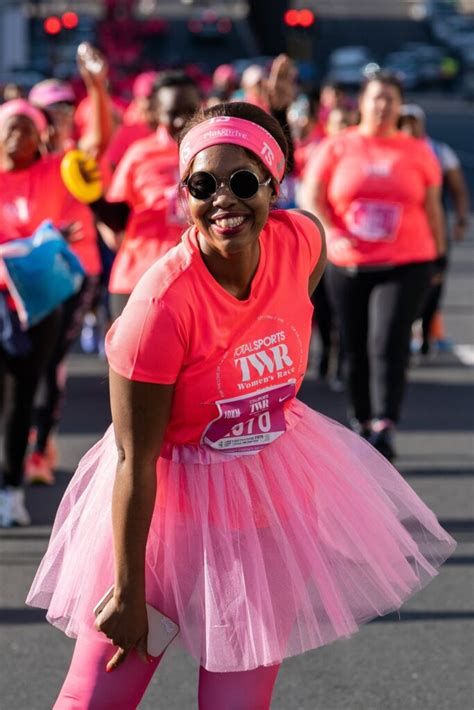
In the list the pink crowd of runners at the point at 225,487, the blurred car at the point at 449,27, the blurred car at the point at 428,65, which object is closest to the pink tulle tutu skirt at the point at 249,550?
the pink crowd of runners at the point at 225,487

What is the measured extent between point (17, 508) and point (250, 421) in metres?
3.63

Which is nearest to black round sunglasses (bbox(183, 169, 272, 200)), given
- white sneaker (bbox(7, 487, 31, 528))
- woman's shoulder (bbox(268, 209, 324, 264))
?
woman's shoulder (bbox(268, 209, 324, 264))

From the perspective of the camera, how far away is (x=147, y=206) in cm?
704

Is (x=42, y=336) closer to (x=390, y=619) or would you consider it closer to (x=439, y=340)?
(x=390, y=619)

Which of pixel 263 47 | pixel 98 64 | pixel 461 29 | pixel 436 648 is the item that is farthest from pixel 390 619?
pixel 461 29

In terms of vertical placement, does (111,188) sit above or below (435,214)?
above

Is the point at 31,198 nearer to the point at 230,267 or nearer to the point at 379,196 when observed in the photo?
the point at 379,196

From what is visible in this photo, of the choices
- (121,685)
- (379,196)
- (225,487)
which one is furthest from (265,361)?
(379,196)

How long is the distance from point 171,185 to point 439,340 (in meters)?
5.23

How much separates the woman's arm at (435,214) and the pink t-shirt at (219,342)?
4480mm

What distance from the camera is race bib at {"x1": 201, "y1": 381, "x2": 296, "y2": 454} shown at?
11.0 ft

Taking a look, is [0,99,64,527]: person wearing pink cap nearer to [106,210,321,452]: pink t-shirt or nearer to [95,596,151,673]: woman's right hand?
[106,210,321,452]: pink t-shirt

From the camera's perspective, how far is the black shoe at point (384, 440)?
786cm

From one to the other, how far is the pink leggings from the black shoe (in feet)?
15.0
